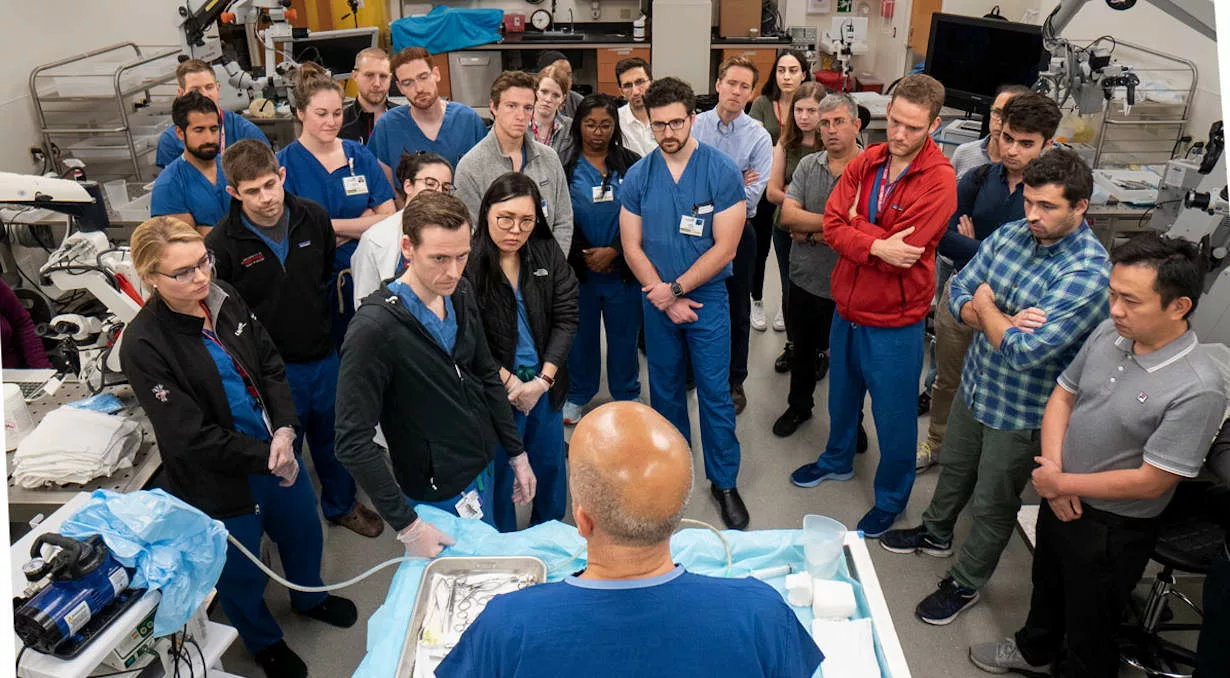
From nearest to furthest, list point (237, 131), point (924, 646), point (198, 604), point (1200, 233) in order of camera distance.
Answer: point (198, 604)
point (924, 646)
point (1200, 233)
point (237, 131)

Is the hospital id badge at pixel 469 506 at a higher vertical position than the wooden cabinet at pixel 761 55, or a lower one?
lower

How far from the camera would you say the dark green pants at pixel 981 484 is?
2348 mm

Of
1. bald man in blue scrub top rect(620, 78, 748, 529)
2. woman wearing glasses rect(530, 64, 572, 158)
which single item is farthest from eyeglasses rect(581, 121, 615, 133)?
bald man in blue scrub top rect(620, 78, 748, 529)

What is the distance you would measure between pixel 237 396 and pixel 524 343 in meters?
0.82

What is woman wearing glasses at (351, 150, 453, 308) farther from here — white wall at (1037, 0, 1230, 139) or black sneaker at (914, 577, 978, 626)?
white wall at (1037, 0, 1230, 139)

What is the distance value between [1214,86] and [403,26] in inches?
235

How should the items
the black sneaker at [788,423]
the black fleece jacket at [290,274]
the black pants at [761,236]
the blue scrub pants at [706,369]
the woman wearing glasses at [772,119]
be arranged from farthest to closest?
the black pants at [761,236] < the woman wearing glasses at [772,119] < the black sneaker at [788,423] < the blue scrub pants at [706,369] < the black fleece jacket at [290,274]

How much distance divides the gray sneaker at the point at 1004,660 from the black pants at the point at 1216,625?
18.0 inches

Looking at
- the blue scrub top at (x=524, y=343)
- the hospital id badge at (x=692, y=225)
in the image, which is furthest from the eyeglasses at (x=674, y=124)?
the blue scrub top at (x=524, y=343)

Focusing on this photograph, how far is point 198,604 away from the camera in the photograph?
5.45ft

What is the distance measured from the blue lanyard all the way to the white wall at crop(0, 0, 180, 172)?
376 centimetres

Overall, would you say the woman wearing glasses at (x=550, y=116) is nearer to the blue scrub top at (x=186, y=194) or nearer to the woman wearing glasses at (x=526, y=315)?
the woman wearing glasses at (x=526, y=315)

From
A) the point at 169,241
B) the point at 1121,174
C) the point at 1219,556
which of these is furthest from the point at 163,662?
the point at 1121,174

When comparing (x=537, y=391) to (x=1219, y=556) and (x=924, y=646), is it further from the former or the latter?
(x=1219, y=556)
